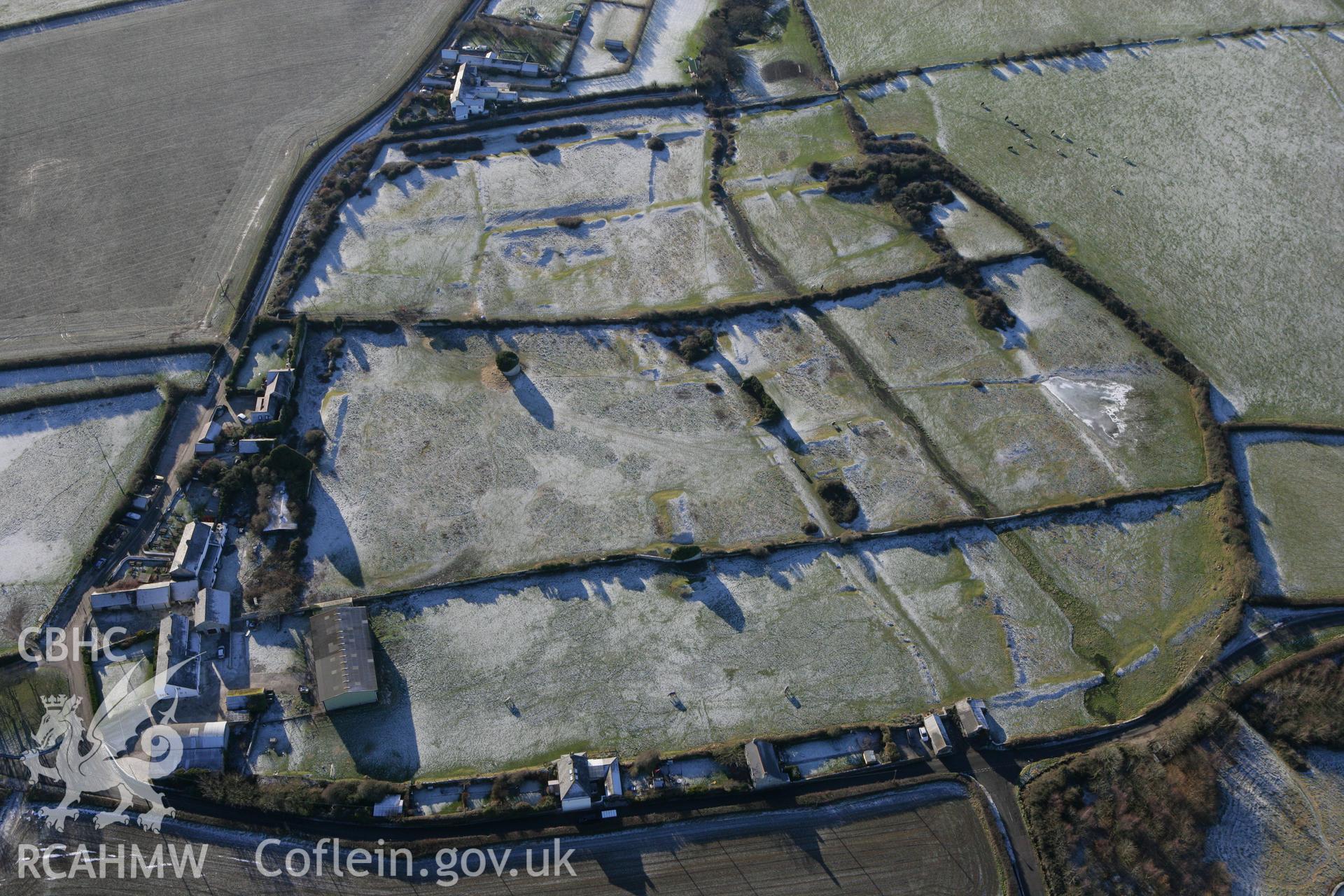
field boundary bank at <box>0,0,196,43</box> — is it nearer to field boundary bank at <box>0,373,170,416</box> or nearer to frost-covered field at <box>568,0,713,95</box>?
frost-covered field at <box>568,0,713,95</box>

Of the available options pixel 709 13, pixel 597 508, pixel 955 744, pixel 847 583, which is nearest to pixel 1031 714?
pixel 955 744

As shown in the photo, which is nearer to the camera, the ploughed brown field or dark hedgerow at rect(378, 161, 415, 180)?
the ploughed brown field

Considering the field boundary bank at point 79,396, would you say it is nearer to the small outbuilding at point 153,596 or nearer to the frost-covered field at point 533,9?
the small outbuilding at point 153,596

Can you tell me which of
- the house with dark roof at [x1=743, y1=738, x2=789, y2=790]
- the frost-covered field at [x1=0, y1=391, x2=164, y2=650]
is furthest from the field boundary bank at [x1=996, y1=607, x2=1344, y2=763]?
the frost-covered field at [x1=0, y1=391, x2=164, y2=650]

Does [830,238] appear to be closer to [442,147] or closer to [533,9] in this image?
[442,147]

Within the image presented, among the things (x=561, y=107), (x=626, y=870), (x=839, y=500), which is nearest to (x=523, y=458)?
(x=839, y=500)

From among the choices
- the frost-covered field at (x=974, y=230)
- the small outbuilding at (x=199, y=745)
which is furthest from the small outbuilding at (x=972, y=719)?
the small outbuilding at (x=199, y=745)
